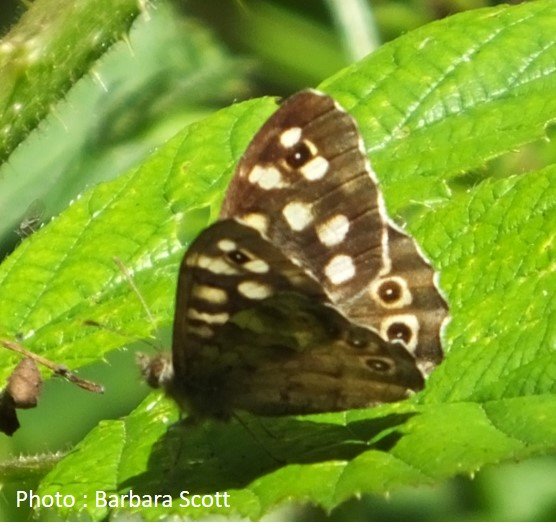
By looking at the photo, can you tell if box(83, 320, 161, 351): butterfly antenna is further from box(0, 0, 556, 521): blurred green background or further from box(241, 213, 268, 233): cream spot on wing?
box(0, 0, 556, 521): blurred green background

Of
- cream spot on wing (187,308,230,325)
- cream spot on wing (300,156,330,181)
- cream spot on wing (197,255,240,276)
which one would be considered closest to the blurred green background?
cream spot on wing (300,156,330,181)

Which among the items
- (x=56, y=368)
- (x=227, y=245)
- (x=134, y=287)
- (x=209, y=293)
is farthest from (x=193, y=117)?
(x=227, y=245)

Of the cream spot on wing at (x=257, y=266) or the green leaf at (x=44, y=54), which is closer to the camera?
the cream spot on wing at (x=257, y=266)

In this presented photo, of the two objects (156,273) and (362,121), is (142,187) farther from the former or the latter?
(362,121)

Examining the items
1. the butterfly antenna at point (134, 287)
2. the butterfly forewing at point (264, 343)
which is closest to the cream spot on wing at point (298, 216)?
the butterfly forewing at point (264, 343)

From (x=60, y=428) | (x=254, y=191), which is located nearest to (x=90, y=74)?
(x=254, y=191)

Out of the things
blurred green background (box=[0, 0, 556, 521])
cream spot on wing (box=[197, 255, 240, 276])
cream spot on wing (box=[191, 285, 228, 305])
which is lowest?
blurred green background (box=[0, 0, 556, 521])

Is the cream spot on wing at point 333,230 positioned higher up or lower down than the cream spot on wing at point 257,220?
lower down

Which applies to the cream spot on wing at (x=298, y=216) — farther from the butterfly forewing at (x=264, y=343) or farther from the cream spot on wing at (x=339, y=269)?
the butterfly forewing at (x=264, y=343)
